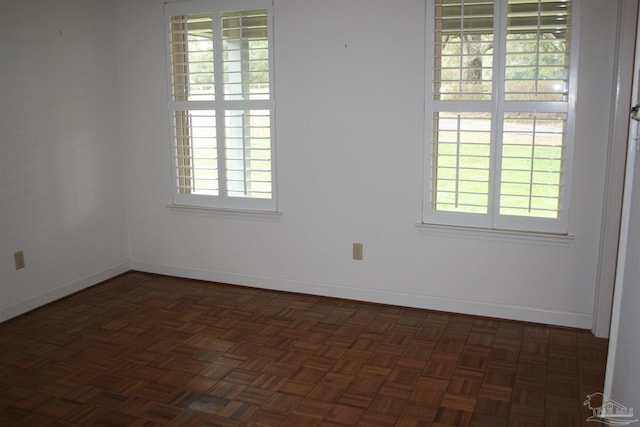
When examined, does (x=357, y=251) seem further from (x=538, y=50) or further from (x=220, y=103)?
(x=538, y=50)

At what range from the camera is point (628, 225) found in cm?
180

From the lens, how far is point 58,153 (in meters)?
3.83

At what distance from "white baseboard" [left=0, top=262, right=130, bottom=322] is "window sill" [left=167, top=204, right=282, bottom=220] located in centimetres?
65

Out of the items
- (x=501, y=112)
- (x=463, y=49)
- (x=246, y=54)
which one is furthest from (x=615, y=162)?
(x=246, y=54)

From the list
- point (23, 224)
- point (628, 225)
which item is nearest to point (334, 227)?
point (23, 224)

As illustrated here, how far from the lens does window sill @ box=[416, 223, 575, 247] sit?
328 cm

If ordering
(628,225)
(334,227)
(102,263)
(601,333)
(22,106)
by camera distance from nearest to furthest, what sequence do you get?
(628,225) → (601,333) → (22,106) → (334,227) → (102,263)

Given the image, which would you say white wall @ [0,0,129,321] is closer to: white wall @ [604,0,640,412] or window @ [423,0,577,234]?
window @ [423,0,577,234]

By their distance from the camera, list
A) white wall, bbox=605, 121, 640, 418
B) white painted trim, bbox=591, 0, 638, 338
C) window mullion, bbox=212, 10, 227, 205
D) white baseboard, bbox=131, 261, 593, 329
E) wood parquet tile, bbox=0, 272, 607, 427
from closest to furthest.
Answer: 1. white wall, bbox=605, 121, 640, 418
2. wood parquet tile, bbox=0, 272, 607, 427
3. white painted trim, bbox=591, 0, 638, 338
4. white baseboard, bbox=131, 261, 593, 329
5. window mullion, bbox=212, 10, 227, 205

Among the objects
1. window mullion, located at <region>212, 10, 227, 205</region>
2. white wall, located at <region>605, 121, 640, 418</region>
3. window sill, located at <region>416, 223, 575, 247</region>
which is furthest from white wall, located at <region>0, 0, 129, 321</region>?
white wall, located at <region>605, 121, 640, 418</region>

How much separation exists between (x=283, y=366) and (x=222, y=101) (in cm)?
193

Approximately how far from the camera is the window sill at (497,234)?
328 cm

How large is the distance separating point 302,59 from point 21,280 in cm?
223

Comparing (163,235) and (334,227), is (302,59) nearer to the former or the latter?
(334,227)
